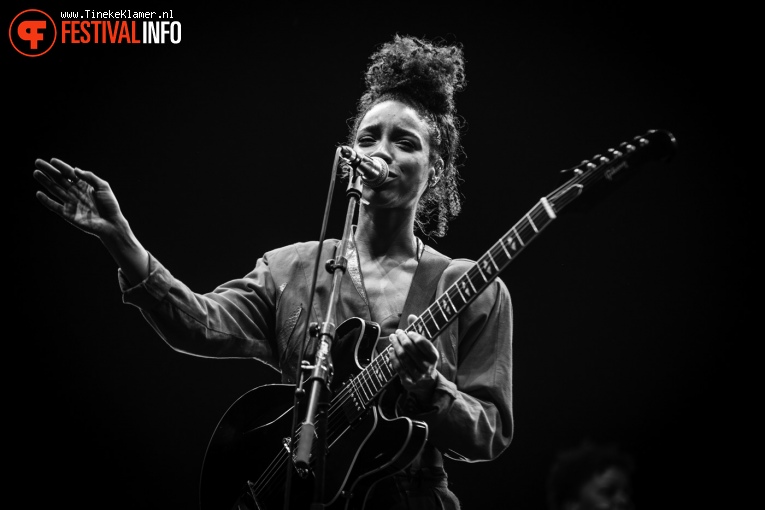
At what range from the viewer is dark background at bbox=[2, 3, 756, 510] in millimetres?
3912

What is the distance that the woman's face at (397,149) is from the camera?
285 cm

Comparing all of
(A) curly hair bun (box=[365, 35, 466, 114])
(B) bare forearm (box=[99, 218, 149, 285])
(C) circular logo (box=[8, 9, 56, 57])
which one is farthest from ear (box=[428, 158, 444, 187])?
(C) circular logo (box=[8, 9, 56, 57])

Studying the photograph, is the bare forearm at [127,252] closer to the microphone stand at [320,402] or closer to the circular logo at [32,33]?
the microphone stand at [320,402]

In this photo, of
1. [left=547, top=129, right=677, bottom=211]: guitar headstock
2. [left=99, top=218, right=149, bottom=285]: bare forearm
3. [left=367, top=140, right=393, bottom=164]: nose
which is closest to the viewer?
[left=547, top=129, right=677, bottom=211]: guitar headstock

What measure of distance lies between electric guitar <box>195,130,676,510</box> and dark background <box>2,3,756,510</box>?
166 cm

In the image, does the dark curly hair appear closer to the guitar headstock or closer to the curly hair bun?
the curly hair bun

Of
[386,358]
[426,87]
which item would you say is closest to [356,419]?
[386,358]

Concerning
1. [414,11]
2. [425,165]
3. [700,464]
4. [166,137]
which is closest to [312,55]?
[414,11]

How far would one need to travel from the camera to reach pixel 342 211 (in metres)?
4.27

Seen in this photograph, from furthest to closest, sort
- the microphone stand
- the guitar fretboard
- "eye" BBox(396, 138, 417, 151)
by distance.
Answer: "eye" BBox(396, 138, 417, 151) < the guitar fretboard < the microphone stand

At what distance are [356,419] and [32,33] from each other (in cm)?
314

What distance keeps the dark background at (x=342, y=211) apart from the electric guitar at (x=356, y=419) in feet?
5.44

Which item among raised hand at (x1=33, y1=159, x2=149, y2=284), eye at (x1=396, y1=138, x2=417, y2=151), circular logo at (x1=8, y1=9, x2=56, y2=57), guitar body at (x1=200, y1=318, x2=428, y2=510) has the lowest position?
guitar body at (x1=200, y1=318, x2=428, y2=510)

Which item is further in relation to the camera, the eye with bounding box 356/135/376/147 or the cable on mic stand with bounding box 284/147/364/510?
the eye with bounding box 356/135/376/147
